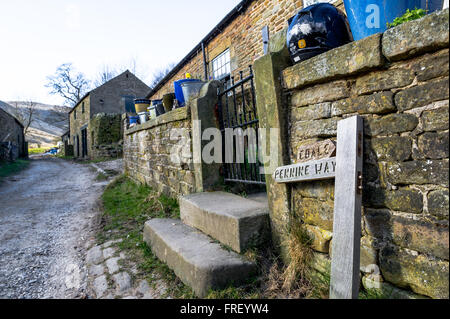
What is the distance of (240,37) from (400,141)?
711 centimetres

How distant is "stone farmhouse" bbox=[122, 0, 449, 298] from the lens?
4.47ft

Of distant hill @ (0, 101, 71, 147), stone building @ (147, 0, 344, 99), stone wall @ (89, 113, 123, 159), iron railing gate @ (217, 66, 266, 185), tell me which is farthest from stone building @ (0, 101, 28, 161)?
distant hill @ (0, 101, 71, 147)

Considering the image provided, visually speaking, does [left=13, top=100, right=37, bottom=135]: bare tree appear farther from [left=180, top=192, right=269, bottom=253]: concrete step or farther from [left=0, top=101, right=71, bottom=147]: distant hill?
[left=180, top=192, right=269, bottom=253]: concrete step

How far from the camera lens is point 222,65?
8914 mm

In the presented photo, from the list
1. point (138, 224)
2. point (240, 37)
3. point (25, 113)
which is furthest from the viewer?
A: point (25, 113)

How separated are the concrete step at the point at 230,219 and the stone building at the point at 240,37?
2.66 metres

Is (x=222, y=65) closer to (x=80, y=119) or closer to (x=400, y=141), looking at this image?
(x=400, y=141)

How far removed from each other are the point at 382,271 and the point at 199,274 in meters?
1.24

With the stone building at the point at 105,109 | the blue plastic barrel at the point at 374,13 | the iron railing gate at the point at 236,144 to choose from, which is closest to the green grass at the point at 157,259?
the iron railing gate at the point at 236,144

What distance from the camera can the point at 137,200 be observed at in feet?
17.2

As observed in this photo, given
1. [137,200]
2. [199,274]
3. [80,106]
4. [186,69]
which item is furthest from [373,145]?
[80,106]

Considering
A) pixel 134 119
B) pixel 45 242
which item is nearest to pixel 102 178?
pixel 134 119

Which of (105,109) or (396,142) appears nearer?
(396,142)

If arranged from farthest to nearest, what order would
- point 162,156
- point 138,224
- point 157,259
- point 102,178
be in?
point 102,178 → point 162,156 → point 138,224 → point 157,259
